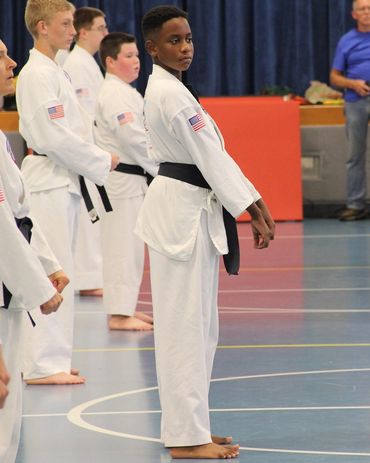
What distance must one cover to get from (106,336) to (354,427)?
2.64 metres

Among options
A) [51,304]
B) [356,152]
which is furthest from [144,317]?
[356,152]

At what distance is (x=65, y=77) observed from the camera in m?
6.88

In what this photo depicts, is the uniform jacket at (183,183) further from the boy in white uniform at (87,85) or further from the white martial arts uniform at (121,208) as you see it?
the boy in white uniform at (87,85)

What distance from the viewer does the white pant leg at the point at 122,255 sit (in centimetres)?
811

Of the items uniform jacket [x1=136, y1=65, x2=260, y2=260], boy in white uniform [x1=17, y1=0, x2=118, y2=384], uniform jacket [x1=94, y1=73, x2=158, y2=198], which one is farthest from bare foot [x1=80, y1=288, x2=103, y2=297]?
uniform jacket [x1=136, y1=65, x2=260, y2=260]

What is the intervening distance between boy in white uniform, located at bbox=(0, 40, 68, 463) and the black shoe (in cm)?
889

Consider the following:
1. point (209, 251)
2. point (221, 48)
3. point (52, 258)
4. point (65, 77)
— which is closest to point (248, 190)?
point (209, 251)

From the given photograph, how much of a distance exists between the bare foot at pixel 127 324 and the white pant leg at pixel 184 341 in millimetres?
2839

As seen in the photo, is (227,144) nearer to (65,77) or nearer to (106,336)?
(106,336)

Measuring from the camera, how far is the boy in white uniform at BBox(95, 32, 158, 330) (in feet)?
26.6

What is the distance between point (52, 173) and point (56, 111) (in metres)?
0.32

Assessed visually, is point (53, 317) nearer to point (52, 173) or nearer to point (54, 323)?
point (54, 323)

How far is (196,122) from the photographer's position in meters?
5.12

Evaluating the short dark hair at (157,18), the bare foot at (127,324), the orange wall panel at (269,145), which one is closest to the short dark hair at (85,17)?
the bare foot at (127,324)
